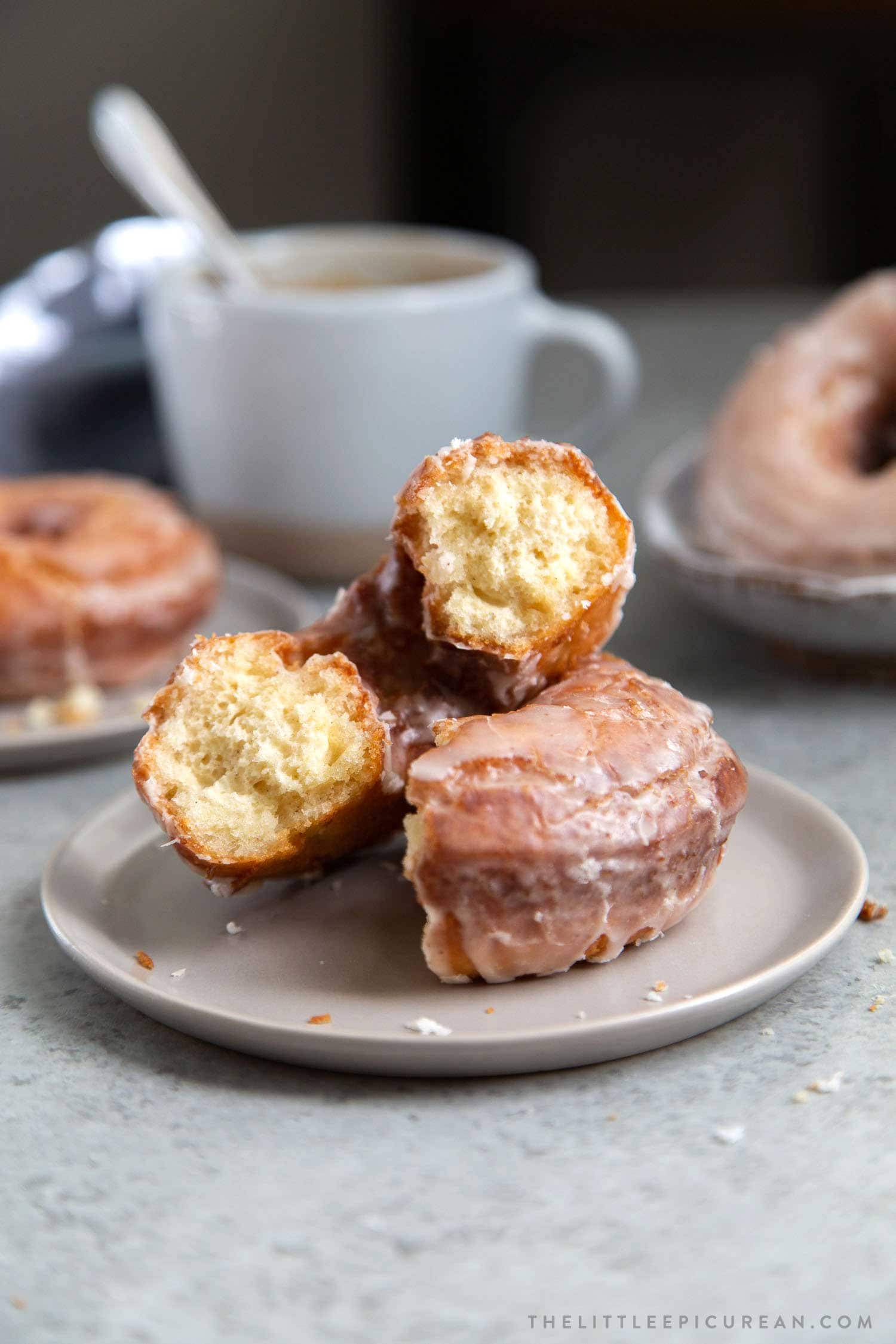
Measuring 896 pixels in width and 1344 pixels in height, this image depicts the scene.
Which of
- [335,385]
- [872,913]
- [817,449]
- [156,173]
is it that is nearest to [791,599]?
[817,449]

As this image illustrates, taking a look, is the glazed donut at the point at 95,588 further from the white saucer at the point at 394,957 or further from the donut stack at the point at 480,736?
the donut stack at the point at 480,736

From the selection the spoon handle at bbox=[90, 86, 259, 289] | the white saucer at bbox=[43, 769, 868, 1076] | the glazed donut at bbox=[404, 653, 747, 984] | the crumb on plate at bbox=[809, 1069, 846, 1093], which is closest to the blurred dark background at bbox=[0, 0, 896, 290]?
the spoon handle at bbox=[90, 86, 259, 289]

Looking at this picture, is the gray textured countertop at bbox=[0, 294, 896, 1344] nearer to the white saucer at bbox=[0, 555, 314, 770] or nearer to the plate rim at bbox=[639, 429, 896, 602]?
the white saucer at bbox=[0, 555, 314, 770]

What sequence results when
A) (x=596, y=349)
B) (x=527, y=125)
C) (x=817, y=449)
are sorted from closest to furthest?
(x=817, y=449)
(x=596, y=349)
(x=527, y=125)

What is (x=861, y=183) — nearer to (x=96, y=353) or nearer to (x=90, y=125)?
(x=90, y=125)

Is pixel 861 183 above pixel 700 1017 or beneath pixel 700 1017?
beneath

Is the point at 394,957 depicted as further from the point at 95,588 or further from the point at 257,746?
the point at 95,588

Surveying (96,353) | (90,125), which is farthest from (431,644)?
(90,125)
